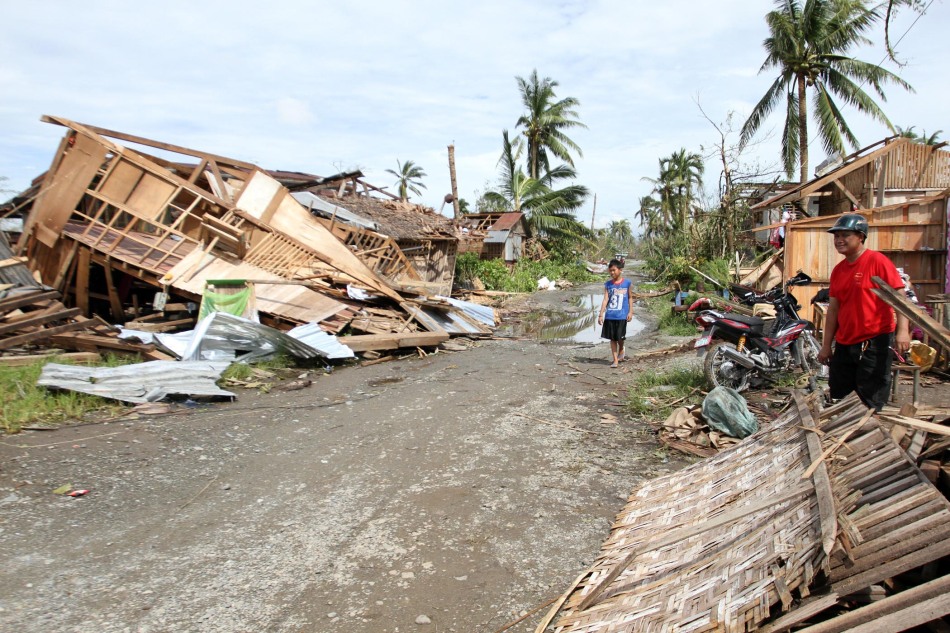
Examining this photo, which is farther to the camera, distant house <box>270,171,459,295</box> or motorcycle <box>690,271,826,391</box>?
distant house <box>270,171,459,295</box>

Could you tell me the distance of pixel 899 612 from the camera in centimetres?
181

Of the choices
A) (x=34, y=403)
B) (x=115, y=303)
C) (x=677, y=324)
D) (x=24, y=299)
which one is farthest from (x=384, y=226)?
(x=34, y=403)

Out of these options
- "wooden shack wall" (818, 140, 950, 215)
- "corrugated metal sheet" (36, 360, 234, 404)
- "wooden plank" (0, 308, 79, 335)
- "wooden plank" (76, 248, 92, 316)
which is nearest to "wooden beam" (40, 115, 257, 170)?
"wooden plank" (76, 248, 92, 316)

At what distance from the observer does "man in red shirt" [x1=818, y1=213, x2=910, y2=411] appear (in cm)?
381

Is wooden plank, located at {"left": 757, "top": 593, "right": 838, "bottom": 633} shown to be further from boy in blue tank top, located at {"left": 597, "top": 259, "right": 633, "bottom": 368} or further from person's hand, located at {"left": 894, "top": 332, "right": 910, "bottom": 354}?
boy in blue tank top, located at {"left": 597, "top": 259, "right": 633, "bottom": 368}

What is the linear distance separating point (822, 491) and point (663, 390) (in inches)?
169

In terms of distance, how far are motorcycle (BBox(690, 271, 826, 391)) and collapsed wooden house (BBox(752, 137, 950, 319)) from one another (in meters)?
1.71

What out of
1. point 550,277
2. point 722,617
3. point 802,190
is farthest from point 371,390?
point 550,277

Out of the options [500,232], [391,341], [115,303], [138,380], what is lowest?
[138,380]

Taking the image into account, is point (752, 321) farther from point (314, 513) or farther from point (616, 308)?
point (314, 513)

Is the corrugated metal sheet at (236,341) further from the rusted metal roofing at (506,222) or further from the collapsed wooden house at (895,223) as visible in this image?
the rusted metal roofing at (506,222)

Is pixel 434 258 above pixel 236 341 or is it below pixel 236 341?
above

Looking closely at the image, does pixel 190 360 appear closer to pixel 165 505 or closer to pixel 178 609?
pixel 165 505

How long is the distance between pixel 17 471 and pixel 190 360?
3122 mm
